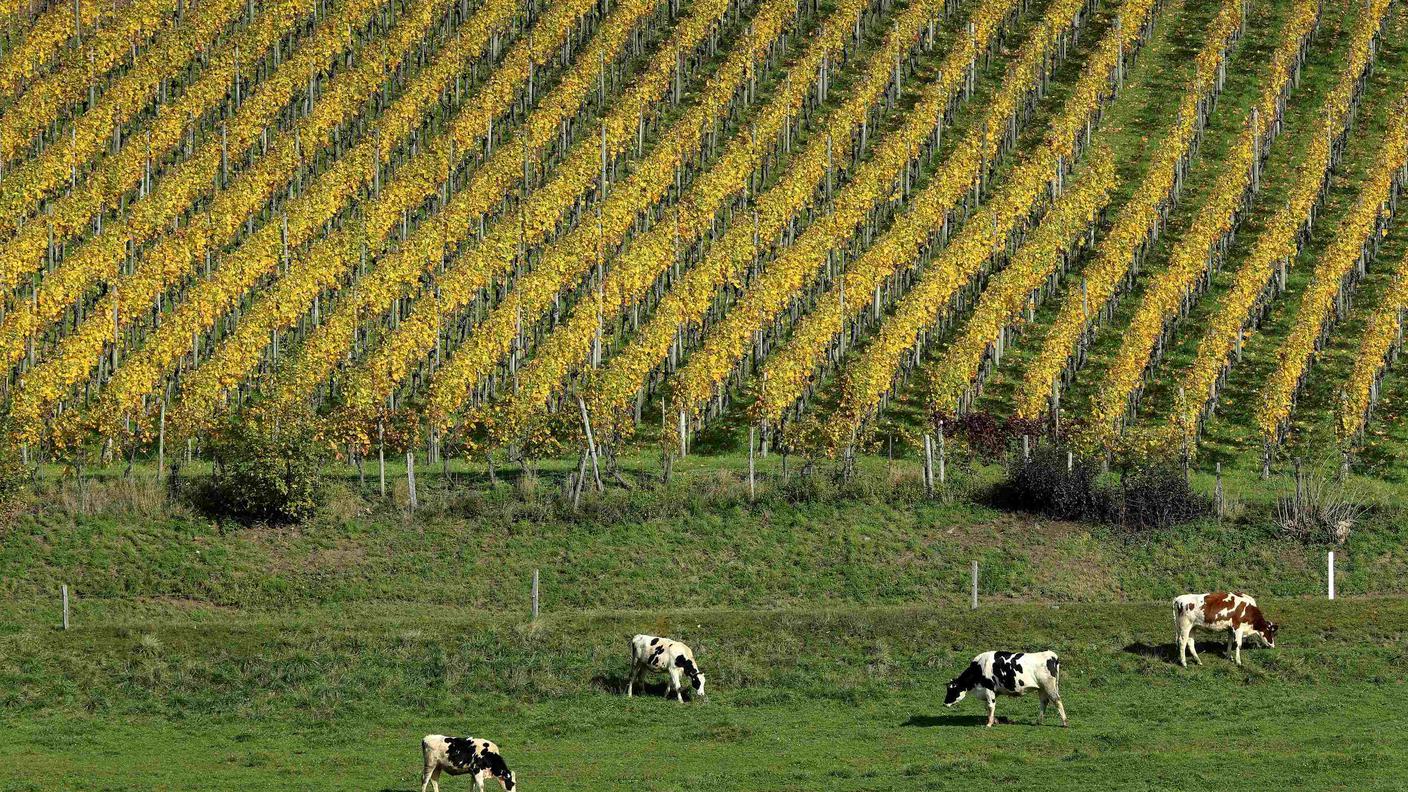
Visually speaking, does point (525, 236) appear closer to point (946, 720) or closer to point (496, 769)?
point (946, 720)

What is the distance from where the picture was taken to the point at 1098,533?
2810 inches

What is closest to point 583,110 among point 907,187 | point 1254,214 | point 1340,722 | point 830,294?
point 907,187

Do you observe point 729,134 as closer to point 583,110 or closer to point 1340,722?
point 583,110

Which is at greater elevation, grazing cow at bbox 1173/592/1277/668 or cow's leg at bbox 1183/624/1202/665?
grazing cow at bbox 1173/592/1277/668

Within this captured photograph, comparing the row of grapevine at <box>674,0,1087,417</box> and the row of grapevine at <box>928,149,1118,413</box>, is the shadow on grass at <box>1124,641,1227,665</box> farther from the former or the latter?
the row of grapevine at <box>674,0,1087,417</box>

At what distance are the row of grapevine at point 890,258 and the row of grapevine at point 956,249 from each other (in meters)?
0.19

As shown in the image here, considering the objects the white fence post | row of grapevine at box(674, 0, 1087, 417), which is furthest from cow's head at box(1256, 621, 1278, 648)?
row of grapevine at box(674, 0, 1087, 417)

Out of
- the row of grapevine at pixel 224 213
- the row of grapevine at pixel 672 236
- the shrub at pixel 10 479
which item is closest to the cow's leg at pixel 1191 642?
the row of grapevine at pixel 672 236

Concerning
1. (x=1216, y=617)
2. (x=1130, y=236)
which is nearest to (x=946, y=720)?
(x=1216, y=617)

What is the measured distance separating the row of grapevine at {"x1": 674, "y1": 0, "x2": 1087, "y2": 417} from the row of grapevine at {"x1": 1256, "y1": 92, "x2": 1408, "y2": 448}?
1897 centimetres

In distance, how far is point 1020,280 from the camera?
97.2 meters

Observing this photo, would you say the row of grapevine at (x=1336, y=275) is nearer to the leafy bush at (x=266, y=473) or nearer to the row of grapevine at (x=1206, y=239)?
the row of grapevine at (x=1206, y=239)

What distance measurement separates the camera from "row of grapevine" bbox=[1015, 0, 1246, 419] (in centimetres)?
8881

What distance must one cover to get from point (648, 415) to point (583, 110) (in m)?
34.5
